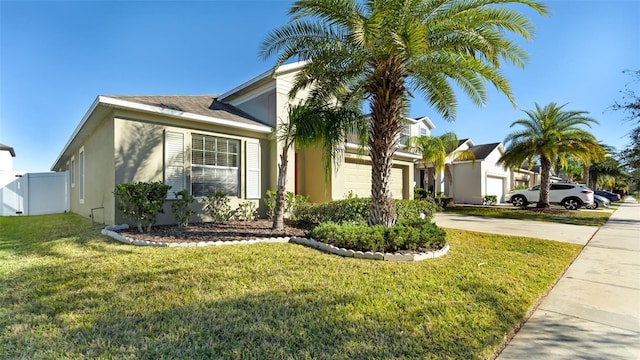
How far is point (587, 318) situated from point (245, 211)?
944 cm

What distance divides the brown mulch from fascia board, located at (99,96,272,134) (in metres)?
3.47

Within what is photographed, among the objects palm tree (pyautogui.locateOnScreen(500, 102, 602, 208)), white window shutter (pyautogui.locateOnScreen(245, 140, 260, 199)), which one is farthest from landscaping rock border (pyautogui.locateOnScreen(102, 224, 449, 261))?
palm tree (pyautogui.locateOnScreen(500, 102, 602, 208))

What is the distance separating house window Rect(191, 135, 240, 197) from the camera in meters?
9.87

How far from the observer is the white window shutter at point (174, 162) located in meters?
9.17

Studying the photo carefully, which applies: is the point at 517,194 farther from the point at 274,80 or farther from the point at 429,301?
the point at 429,301

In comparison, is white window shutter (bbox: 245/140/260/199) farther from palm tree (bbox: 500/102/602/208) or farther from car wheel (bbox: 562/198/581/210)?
car wheel (bbox: 562/198/581/210)

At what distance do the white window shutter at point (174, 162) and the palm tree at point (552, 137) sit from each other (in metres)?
20.3

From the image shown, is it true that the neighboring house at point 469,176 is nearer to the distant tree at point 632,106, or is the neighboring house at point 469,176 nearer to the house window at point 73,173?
the distant tree at point 632,106

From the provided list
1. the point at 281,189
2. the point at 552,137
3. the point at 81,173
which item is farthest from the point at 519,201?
the point at 81,173

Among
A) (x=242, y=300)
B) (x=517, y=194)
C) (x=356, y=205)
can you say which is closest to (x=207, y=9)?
(x=356, y=205)

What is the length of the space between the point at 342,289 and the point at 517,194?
25.5m

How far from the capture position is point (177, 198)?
Result: 364 inches

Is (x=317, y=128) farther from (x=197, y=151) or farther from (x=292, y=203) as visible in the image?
(x=197, y=151)

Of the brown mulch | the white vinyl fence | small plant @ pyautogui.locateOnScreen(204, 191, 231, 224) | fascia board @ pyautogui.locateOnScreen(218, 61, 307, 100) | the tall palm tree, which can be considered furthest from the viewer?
the white vinyl fence
